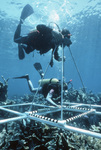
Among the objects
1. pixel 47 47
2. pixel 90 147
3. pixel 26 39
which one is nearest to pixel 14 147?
pixel 90 147

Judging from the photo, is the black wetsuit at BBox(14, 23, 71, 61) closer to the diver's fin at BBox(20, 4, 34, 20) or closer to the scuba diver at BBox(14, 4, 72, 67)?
the scuba diver at BBox(14, 4, 72, 67)

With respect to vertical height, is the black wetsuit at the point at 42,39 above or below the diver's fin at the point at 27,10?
below

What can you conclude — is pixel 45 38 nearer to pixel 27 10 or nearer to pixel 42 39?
pixel 42 39

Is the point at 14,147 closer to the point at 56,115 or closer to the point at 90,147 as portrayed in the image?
the point at 90,147

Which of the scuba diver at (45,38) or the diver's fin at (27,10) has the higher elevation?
the diver's fin at (27,10)

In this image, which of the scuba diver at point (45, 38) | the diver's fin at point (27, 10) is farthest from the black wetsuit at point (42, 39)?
the diver's fin at point (27, 10)

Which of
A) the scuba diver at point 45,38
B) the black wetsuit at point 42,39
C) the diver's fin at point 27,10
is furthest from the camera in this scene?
the diver's fin at point 27,10

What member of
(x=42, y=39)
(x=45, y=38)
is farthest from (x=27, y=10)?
(x=45, y=38)

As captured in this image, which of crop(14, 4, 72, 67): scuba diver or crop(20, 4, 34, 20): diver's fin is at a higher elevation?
crop(20, 4, 34, 20): diver's fin

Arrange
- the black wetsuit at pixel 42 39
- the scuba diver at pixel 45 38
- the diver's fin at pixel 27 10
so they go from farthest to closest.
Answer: the diver's fin at pixel 27 10 < the black wetsuit at pixel 42 39 < the scuba diver at pixel 45 38

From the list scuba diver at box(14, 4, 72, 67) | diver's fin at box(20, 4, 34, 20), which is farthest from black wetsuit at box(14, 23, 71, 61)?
diver's fin at box(20, 4, 34, 20)

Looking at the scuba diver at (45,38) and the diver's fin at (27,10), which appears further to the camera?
the diver's fin at (27,10)

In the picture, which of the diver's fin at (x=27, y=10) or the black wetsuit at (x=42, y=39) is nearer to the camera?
the black wetsuit at (x=42, y=39)

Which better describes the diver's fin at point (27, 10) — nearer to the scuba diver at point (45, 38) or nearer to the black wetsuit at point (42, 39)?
the scuba diver at point (45, 38)
